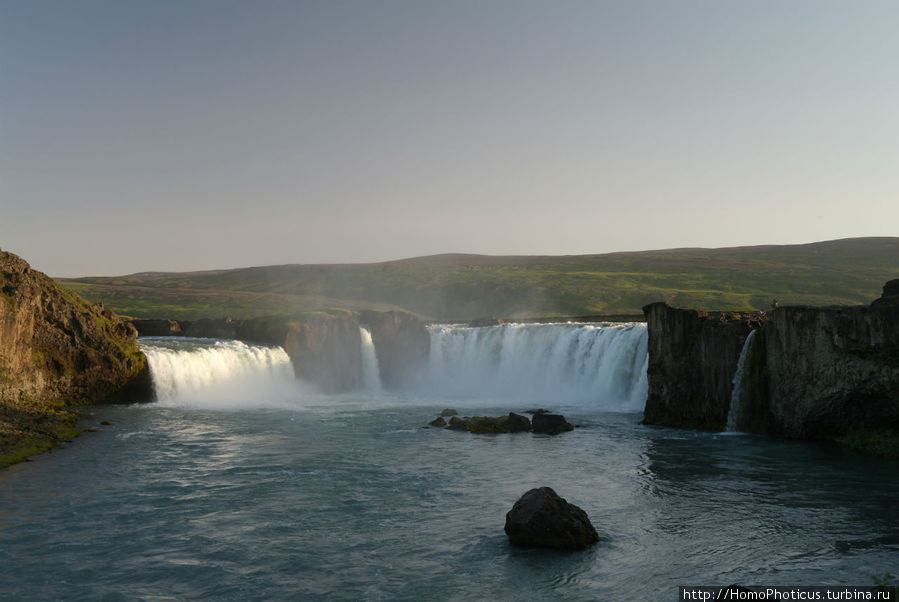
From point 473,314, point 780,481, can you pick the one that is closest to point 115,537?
point 780,481

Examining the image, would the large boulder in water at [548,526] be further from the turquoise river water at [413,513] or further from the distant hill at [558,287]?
the distant hill at [558,287]

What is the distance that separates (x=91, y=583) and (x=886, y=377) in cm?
3327

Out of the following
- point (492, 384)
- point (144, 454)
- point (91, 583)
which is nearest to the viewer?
point (91, 583)

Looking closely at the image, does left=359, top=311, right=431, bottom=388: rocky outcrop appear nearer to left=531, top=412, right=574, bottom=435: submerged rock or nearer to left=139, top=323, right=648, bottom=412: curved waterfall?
left=139, top=323, right=648, bottom=412: curved waterfall

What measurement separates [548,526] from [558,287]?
108588 mm

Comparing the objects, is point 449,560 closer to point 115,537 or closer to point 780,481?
point 115,537

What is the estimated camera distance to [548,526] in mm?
20219

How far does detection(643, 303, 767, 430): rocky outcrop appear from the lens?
4025 cm

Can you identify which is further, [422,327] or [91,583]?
[422,327]

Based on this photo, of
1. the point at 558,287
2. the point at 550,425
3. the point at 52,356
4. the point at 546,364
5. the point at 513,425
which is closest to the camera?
the point at 550,425

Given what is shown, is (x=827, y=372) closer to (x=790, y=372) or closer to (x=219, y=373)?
(x=790, y=372)

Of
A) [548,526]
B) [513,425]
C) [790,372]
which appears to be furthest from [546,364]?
[548,526]

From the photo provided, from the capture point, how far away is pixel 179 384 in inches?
2013

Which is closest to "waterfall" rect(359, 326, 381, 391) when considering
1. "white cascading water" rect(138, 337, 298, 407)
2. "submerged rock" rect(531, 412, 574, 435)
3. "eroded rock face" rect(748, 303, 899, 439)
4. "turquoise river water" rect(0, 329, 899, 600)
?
"white cascading water" rect(138, 337, 298, 407)
